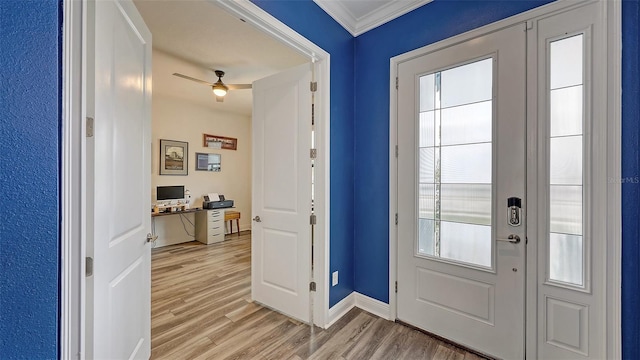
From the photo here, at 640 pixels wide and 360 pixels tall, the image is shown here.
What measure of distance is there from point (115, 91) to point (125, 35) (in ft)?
1.09

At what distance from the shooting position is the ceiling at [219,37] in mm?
2170

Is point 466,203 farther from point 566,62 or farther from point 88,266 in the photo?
point 88,266

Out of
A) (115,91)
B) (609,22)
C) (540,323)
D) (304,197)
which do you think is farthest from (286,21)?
(540,323)

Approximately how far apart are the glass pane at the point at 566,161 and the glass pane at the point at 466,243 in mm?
501

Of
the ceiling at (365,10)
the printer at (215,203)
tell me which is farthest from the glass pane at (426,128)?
the printer at (215,203)

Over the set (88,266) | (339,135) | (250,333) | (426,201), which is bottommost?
(250,333)

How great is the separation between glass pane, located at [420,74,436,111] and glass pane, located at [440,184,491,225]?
0.65 m

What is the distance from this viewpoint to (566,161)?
1.51 m

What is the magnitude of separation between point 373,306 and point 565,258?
1456 millimetres

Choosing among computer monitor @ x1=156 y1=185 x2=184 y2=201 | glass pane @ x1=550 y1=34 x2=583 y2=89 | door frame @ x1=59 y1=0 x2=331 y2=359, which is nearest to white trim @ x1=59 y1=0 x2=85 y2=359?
door frame @ x1=59 y1=0 x2=331 y2=359

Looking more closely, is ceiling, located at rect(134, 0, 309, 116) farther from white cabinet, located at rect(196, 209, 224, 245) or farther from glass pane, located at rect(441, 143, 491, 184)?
white cabinet, located at rect(196, 209, 224, 245)

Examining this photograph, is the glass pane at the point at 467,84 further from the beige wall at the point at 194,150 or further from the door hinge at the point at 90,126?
the beige wall at the point at 194,150

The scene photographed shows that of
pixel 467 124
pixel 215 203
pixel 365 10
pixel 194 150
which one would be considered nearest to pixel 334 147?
pixel 467 124

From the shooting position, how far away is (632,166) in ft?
4.20
